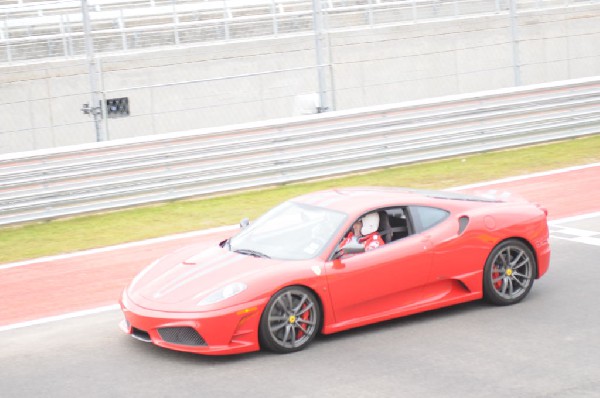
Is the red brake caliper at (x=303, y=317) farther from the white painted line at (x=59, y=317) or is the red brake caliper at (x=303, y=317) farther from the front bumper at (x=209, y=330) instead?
the white painted line at (x=59, y=317)

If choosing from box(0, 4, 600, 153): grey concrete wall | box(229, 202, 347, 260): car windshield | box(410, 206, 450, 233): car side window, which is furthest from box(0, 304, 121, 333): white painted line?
box(0, 4, 600, 153): grey concrete wall

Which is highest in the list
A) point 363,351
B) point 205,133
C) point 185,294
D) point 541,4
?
point 541,4

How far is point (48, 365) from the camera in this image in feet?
27.9

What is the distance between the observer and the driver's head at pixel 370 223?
9117 mm

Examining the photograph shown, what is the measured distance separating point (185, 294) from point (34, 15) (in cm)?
1610

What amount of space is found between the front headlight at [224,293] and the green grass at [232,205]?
215 inches

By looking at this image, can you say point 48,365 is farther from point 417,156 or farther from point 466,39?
point 466,39

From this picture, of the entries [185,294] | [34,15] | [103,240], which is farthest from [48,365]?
[34,15]

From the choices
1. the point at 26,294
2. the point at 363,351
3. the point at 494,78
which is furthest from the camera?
the point at 494,78

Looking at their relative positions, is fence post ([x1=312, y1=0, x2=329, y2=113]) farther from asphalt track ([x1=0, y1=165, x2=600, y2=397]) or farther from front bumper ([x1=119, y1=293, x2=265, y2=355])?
front bumper ([x1=119, y1=293, x2=265, y2=355])

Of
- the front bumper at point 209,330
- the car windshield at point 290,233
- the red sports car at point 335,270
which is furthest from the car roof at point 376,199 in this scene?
the front bumper at point 209,330

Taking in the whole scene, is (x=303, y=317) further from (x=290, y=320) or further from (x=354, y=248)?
(x=354, y=248)

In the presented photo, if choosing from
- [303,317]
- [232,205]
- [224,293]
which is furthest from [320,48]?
[224,293]

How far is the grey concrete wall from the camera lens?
758 inches
